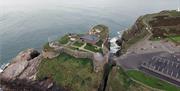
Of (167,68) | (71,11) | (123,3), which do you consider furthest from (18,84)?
(123,3)

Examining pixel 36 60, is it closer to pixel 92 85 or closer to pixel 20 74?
pixel 20 74

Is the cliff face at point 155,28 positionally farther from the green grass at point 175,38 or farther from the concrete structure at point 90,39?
the concrete structure at point 90,39

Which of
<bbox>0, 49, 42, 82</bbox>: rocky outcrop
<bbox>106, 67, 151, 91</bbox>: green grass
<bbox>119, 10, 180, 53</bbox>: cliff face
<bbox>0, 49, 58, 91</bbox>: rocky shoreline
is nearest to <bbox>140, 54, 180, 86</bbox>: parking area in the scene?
<bbox>106, 67, 151, 91</bbox>: green grass

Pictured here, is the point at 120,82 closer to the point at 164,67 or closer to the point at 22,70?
the point at 164,67

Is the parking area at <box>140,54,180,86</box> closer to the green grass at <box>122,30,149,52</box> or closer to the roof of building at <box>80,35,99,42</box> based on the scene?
the green grass at <box>122,30,149,52</box>

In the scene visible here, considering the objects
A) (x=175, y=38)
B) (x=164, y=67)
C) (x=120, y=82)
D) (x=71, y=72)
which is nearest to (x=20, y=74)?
(x=71, y=72)
